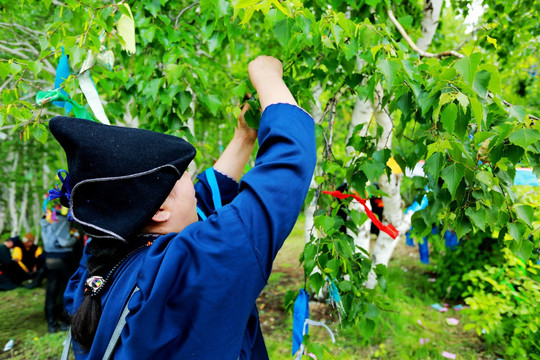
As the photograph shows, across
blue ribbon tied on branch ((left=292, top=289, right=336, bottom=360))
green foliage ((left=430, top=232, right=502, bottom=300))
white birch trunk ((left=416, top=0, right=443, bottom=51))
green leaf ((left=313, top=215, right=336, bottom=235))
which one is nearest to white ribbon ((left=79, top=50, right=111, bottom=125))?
green leaf ((left=313, top=215, right=336, bottom=235))

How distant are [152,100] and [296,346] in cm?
143

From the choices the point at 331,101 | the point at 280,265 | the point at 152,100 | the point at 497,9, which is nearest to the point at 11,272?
the point at 280,265

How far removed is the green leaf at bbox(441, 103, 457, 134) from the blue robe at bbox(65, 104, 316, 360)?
1.60 feet

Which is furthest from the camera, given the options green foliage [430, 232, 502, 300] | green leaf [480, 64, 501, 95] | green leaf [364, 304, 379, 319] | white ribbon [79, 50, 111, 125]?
green foliage [430, 232, 502, 300]

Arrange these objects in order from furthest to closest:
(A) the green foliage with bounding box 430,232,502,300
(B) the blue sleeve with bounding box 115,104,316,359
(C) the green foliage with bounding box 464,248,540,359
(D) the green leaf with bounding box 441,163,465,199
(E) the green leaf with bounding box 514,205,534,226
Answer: (A) the green foliage with bounding box 430,232,502,300 < (C) the green foliage with bounding box 464,248,540,359 < (E) the green leaf with bounding box 514,205,534,226 < (D) the green leaf with bounding box 441,163,465,199 < (B) the blue sleeve with bounding box 115,104,316,359

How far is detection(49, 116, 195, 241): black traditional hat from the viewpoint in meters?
0.89

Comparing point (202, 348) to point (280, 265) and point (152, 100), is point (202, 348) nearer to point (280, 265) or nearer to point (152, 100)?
point (152, 100)

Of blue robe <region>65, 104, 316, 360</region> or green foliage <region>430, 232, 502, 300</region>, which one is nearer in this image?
blue robe <region>65, 104, 316, 360</region>

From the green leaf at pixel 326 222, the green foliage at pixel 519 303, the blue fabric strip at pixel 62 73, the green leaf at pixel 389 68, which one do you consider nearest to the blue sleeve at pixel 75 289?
the blue fabric strip at pixel 62 73

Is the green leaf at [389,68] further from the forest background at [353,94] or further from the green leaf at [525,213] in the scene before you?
the green leaf at [525,213]

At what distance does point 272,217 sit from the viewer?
2.73 ft

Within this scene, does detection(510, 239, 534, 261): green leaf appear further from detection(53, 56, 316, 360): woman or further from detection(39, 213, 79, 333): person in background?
detection(39, 213, 79, 333): person in background

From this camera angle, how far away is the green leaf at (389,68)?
114cm

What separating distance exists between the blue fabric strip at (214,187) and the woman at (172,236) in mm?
364
